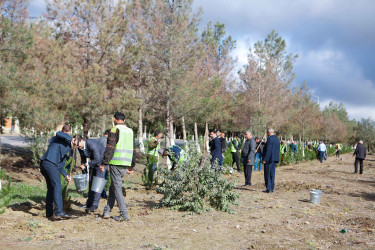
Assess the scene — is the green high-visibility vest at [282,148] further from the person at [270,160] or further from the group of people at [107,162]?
the group of people at [107,162]

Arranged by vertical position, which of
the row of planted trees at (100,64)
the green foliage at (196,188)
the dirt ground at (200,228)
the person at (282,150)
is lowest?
the dirt ground at (200,228)

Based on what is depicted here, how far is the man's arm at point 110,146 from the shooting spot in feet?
18.2

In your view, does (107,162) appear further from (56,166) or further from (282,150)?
(282,150)

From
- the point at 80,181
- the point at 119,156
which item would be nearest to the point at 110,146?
the point at 119,156

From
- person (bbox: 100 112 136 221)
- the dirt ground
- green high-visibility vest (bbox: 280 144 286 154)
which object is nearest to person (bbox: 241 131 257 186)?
the dirt ground

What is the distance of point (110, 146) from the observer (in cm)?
562

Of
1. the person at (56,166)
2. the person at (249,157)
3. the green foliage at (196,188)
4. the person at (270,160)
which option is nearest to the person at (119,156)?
the person at (56,166)

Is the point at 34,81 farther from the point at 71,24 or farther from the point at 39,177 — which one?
the point at 71,24

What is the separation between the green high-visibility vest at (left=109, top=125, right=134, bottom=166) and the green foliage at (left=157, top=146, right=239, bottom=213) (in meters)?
1.41

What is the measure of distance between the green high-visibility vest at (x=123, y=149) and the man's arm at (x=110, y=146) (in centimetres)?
5

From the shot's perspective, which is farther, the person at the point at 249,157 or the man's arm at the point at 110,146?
the person at the point at 249,157

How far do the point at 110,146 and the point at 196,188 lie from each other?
214cm

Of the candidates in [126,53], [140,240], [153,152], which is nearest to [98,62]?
[126,53]

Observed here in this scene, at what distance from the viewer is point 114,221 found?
5.89 m
